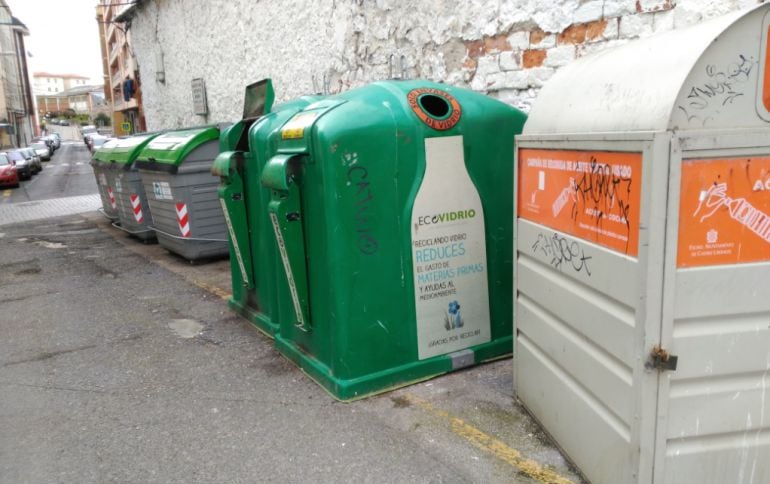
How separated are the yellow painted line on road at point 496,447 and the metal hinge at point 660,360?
0.85 m

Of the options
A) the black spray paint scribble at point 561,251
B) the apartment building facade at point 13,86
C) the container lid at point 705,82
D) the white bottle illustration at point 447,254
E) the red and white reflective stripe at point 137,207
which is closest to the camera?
the container lid at point 705,82

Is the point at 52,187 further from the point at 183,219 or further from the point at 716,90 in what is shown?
the point at 716,90

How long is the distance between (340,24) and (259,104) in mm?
2676

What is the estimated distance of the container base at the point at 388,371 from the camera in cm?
360

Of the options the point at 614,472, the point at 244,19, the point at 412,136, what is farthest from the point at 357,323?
the point at 244,19

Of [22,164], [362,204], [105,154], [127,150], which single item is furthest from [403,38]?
[22,164]

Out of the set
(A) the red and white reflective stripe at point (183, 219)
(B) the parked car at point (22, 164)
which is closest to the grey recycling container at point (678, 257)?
(A) the red and white reflective stripe at point (183, 219)

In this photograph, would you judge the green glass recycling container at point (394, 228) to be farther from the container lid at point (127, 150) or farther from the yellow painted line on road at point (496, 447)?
the container lid at point (127, 150)

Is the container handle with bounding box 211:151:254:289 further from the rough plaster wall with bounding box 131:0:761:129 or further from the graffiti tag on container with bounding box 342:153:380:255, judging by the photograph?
the rough plaster wall with bounding box 131:0:761:129

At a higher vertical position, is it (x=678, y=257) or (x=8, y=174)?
(x=678, y=257)

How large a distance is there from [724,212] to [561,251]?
745 millimetres

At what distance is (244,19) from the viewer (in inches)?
397

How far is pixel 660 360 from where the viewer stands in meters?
2.15

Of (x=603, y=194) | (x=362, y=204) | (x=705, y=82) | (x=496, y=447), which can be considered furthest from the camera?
(x=362, y=204)
